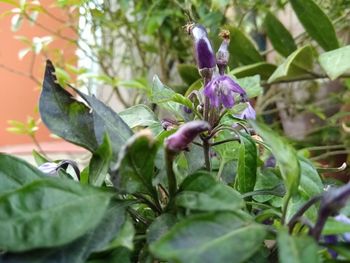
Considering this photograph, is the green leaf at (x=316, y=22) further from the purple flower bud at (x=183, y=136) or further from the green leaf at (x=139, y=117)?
the purple flower bud at (x=183, y=136)

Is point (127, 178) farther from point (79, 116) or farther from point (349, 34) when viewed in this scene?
point (349, 34)

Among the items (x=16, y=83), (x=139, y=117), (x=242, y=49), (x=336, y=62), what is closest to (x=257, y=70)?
(x=242, y=49)

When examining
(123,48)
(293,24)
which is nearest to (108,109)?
(293,24)

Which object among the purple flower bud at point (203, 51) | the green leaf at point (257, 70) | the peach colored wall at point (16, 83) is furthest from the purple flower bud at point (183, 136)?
the peach colored wall at point (16, 83)

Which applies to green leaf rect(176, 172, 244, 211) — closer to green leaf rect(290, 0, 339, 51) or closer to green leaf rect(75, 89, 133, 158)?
green leaf rect(75, 89, 133, 158)

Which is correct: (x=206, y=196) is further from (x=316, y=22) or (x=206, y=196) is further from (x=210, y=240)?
(x=316, y=22)

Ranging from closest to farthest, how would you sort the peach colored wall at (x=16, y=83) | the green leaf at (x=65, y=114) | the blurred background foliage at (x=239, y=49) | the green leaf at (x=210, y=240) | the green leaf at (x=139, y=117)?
the green leaf at (x=210, y=240)
the green leaf at (x=65, y=114)
the green leaf at (x=139, y=117)
the blurred background foliage at (x=239, y=49)
the peach colored wall at (x=16, y=83)
